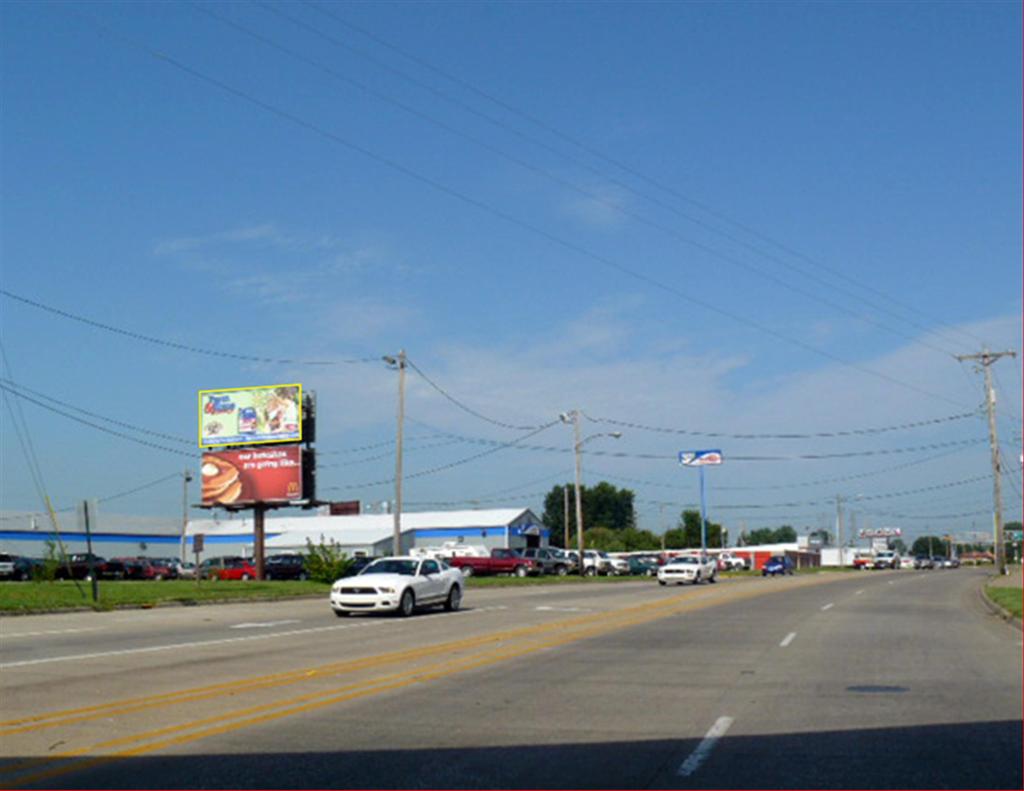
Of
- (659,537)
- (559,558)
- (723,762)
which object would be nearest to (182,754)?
(723,762)

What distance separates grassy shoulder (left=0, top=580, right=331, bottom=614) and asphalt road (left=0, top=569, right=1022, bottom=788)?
599 centimetres

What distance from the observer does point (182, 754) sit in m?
9.63

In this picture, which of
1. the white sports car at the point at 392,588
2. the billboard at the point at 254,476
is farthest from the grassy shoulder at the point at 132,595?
the billboard at the point at 254,476

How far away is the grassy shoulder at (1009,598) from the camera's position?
29748 mm

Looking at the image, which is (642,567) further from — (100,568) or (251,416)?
(100,568)

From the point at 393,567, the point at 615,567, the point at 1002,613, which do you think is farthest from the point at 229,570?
the point at 1002,613

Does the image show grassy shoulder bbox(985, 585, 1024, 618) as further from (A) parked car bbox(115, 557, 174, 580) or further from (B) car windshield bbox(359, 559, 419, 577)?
(A) parked car bbox(115, 557, 174, 580)

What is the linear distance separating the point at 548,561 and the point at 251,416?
19751mm

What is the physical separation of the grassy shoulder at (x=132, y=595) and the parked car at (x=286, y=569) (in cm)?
2113

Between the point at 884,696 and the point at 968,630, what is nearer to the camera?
the point at 884,696

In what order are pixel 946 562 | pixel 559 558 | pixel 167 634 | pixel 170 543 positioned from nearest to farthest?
pixel 167 634, pixel 559 558, pixel 170 543, pixel 946 562

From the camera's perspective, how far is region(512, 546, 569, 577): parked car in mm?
70375

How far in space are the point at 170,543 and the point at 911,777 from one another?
109 m

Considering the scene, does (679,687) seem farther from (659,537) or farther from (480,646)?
(659,537)
